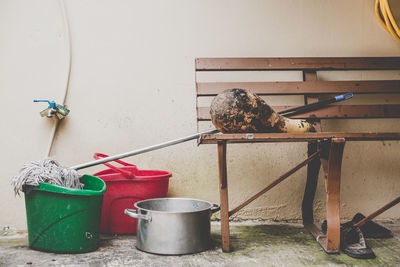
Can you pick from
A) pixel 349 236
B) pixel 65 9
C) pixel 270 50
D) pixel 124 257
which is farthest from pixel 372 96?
pixel 65 9

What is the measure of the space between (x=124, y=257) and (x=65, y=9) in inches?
63.2

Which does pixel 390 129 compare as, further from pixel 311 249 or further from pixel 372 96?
pixel 311 249

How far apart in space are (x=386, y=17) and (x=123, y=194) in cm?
191

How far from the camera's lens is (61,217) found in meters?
1.51

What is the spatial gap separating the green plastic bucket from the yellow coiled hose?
1.96 m

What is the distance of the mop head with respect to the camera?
1501mm

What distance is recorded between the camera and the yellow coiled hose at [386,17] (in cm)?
207

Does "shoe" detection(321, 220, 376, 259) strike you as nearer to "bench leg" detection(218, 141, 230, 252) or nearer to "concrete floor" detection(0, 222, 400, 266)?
"concrete floor" detection(0, 222, 400, 266)

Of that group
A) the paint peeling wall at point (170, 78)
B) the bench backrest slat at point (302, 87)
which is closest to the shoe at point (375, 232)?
the paint peeling wall at point (170, 78)

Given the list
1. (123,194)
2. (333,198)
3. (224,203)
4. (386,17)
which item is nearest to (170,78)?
(123,194)

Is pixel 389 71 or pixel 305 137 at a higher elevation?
pixel 389 71

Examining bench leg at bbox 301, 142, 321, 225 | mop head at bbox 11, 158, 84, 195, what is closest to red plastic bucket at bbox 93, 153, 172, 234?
mop head at bbox 11, 158, 84, 195

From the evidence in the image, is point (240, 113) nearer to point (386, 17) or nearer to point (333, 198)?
point (333, 198)

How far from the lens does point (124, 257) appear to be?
1.52 metres
